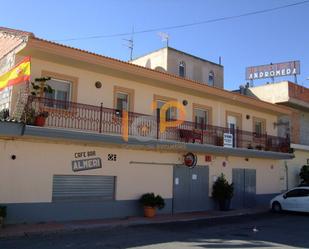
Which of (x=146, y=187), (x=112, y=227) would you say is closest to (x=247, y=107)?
(x=146, y=187)

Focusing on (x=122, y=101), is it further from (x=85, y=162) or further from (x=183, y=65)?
(x=183, y=65)

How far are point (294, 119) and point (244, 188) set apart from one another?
8270mm

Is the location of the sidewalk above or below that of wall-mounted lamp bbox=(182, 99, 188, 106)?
below

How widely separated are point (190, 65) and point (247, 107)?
1078 centimetres

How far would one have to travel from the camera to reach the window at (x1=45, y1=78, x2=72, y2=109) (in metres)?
15.6

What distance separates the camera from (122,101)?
1812 cm

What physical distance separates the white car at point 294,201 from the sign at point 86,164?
34.7ft

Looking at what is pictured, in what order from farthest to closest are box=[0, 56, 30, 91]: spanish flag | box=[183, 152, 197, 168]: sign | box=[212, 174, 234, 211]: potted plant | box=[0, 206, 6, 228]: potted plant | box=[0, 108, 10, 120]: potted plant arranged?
box=[212, 174, 234, 211]: potted plant < box=[183, 152, 197, 168]: sign < box=[0, 108, 10, 120]: potted plant < box=[0, 56, 30, 91]: spanish flag < box=[0, 206, 6, 228]: potted plant

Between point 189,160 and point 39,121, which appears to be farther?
point 189,160

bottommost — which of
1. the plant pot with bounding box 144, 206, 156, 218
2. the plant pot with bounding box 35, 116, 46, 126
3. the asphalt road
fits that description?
the asphalt road

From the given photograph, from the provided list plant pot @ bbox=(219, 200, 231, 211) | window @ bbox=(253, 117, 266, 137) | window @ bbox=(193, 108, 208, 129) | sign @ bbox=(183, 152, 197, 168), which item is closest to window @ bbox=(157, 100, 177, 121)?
window @ bbox=(193, 108, 208, 129)

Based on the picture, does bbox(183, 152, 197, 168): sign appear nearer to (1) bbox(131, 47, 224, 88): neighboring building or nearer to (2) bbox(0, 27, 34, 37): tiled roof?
(2) bbox(0, 27, 34, 37): tiled roof

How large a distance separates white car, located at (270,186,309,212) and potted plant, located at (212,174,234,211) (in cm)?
277

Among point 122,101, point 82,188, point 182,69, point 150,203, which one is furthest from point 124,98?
point 182,69
